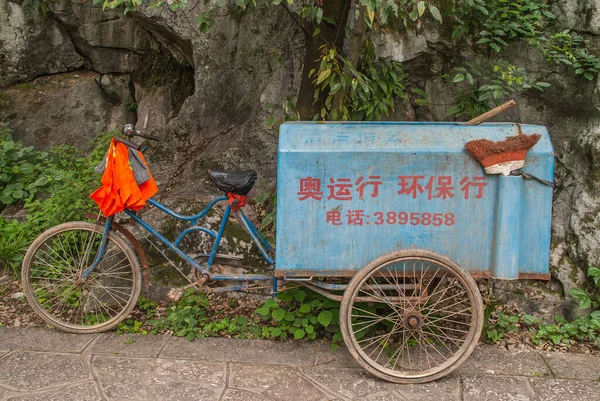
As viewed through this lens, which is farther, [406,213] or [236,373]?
[236,373]

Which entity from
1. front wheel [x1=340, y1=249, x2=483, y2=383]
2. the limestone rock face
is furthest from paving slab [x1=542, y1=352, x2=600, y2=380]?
the limestone rock face

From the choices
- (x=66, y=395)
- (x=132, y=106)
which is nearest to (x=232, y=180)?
(x=66, y=395)

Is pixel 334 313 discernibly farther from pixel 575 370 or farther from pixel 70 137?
pixel 70 137

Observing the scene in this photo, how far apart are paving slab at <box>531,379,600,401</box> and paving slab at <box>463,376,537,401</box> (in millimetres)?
66

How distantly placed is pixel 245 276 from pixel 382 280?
3.52 ft

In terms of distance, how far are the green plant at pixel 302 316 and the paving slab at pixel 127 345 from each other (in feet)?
2.76

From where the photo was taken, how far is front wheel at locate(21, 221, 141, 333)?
467 centimetres

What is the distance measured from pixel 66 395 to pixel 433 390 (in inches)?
96.3

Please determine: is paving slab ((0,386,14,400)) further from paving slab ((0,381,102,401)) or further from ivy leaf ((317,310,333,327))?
ivy leaf ((317,310,333,327))

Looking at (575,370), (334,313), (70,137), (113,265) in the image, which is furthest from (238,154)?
(575,370)

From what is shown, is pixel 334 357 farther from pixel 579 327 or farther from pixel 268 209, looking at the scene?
pixel 579 327

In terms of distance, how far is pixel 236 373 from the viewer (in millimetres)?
4203

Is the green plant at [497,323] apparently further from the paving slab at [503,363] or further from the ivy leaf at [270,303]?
the ivy leaf at [270,303]

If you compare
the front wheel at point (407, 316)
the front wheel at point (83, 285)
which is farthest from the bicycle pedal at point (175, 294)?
the front wheel at point (407, 316)
